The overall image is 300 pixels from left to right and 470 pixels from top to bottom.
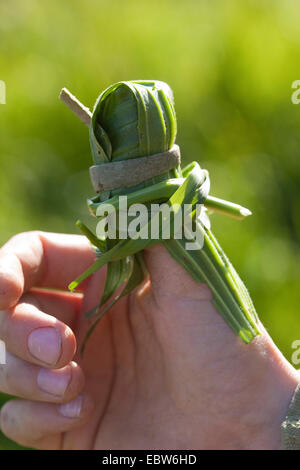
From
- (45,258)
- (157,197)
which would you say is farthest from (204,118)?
(157,197)

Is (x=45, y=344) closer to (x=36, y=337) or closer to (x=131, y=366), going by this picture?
(x=36, y=337)

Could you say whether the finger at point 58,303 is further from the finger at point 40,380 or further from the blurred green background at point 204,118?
the blurred green background at point 204,118

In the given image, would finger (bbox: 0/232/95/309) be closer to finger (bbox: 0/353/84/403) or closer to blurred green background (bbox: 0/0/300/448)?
finger (bbox: 0/353/84/403)

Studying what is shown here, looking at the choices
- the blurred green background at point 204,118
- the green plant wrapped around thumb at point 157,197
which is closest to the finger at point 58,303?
the green plant wrapped around thumb at point 157,197

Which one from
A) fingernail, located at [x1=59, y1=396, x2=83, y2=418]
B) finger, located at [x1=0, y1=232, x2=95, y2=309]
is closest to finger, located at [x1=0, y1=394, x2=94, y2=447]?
fingernail, located at [x1=59, y1=396, x2=83, y2=418]
